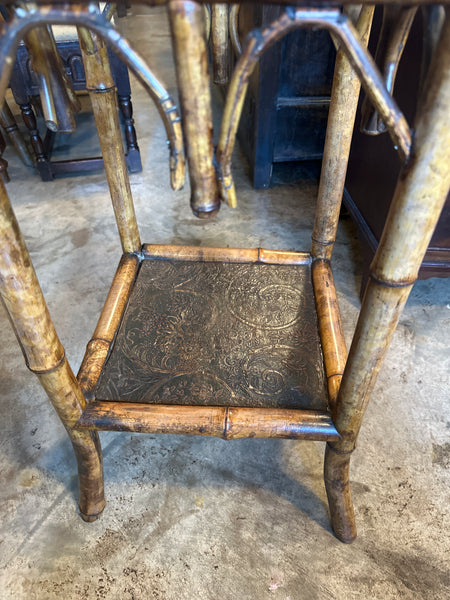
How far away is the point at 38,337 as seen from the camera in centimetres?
78

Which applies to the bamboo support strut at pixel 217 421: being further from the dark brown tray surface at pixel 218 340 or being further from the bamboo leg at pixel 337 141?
the bamboo leg at pixel 337 141

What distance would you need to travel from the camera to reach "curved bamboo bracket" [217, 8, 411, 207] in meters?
0.51

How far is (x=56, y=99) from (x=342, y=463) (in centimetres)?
89

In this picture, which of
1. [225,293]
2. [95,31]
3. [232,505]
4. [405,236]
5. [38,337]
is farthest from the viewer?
[225,293]

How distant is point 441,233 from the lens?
135 cm

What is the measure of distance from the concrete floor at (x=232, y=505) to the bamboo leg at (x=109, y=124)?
45 cm

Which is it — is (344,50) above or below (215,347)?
above

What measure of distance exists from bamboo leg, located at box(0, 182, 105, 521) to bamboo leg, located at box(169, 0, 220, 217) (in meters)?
0.29

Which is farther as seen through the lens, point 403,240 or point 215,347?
point 215,347

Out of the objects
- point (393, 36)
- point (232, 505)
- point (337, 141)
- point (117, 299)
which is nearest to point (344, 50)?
point (393, 36)

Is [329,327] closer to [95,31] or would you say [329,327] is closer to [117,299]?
[117,299]

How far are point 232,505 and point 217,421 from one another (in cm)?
35

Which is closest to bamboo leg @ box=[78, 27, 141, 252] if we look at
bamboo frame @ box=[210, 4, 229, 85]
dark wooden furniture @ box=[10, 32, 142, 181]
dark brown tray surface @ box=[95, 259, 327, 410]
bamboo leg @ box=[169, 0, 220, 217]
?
dark brown tray surface @ box=[95, 259, 327, 410]

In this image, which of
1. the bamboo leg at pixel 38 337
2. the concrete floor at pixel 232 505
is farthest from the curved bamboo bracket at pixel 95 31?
the concrete floor at pixel 232 505
